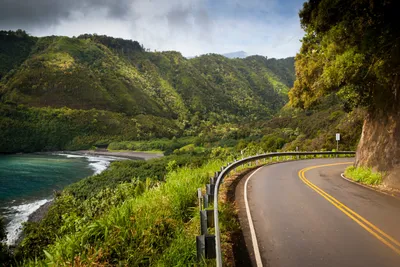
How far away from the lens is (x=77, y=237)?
17.0 ft

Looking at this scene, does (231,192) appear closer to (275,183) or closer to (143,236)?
(275,183)

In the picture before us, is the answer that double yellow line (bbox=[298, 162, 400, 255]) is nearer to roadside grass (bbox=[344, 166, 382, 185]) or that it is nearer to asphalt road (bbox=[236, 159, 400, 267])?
asphalt road (bbox=[236, 159, 400, 267])

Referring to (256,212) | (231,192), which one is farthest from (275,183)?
(256,212)

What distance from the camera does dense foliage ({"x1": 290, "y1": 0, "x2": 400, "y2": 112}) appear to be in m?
9.19

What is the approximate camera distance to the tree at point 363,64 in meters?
9.30

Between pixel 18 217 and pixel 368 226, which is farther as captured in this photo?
pixel 18 217

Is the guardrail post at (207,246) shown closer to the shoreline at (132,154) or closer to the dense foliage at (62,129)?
the shoreline at (132,154)

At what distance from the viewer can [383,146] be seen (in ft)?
40.7

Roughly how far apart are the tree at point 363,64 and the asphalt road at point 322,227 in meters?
3.22

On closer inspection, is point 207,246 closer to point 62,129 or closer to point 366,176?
point 366,176

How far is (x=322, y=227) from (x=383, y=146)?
25.7 ft

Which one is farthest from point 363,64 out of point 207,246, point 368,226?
point 207,246

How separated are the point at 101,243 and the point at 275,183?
33.6ft

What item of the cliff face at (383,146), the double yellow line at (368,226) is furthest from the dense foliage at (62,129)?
the double yellow line at (368,226)
